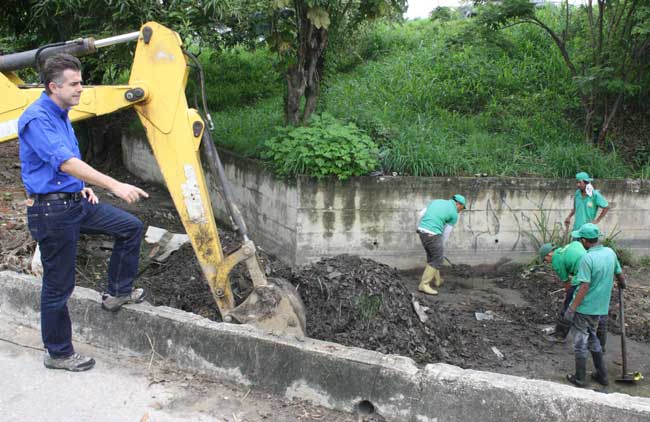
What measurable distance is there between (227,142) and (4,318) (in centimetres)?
611

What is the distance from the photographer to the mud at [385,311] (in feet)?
19.9

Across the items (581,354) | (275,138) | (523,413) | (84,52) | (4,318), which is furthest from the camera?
(275,138)

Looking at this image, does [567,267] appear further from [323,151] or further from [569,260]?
[323,151]

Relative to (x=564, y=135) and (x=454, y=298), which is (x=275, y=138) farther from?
(x=564, y=135)

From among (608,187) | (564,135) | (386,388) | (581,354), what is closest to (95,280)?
(386,388)

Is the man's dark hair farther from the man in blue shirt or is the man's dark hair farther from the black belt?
the black belt

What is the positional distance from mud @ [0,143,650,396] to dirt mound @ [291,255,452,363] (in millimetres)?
10

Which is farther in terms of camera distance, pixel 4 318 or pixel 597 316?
pixel 597 316

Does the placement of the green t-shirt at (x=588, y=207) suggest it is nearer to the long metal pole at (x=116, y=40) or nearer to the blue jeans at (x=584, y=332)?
the blue jeans at (x=584, y=332)

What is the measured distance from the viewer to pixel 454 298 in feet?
27.8

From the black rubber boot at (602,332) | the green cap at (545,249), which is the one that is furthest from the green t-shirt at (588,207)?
the black rubber boot at (602,332)

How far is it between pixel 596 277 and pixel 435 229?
270 cm

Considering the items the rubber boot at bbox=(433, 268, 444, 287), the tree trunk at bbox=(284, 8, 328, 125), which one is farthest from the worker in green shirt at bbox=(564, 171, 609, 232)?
the tree trunk at bbox=(284, 8, 328, 125)

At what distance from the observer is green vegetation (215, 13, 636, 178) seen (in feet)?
31.7
